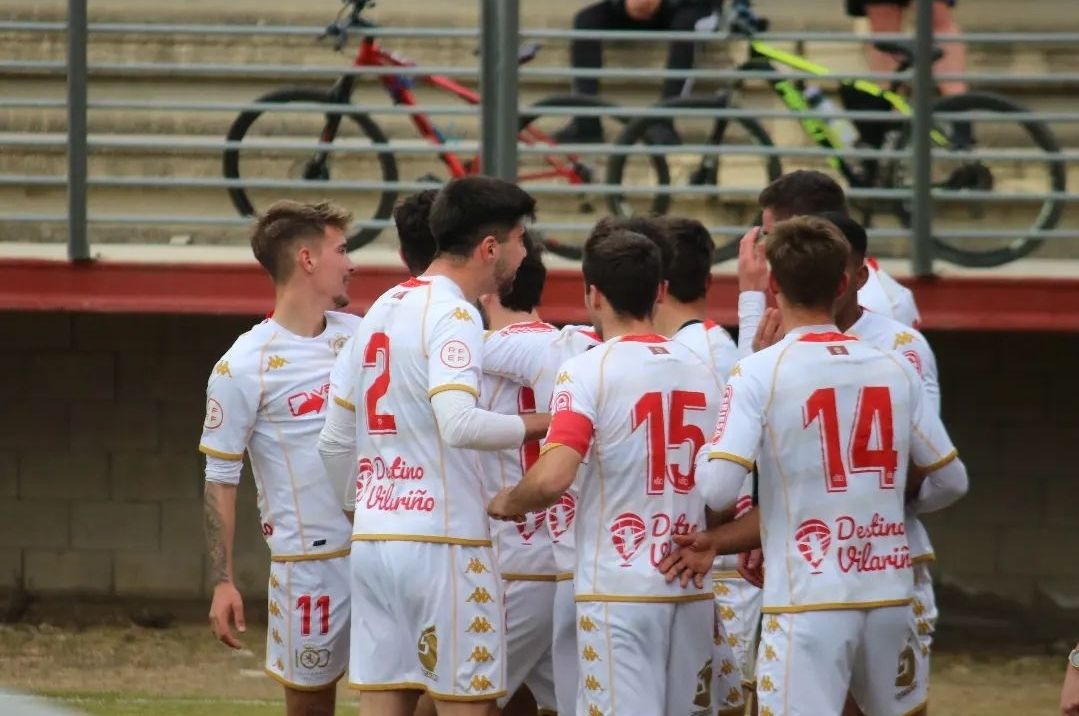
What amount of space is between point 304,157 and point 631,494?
6.34m

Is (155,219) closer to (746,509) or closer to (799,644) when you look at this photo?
(746,509)

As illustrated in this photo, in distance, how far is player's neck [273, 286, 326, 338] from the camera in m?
5.96

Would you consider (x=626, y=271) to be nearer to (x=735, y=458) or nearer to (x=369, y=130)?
(x=735, y=458)

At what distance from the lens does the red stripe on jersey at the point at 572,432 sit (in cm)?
498

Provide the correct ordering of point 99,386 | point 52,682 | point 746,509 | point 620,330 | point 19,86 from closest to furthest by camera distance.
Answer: point 620,330, point 746,509, point 52,682, point 99,386, point 19,86

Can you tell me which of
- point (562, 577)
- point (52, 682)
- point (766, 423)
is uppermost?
point (766, 423)

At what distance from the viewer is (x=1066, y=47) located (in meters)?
11.4

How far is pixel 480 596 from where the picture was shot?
5.16 metres

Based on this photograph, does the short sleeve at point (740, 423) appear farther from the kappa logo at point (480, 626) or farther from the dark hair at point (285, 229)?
the dark hair at point (285, 229)

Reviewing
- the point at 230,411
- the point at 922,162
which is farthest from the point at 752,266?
the point at 922,162

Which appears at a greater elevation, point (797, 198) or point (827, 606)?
point (797, 198)

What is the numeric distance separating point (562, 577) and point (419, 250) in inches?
43.3

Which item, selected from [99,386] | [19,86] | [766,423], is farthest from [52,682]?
[766,423]

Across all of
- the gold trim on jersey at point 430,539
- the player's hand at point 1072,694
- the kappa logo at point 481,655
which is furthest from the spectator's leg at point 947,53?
the player's hand at point 1072,694
